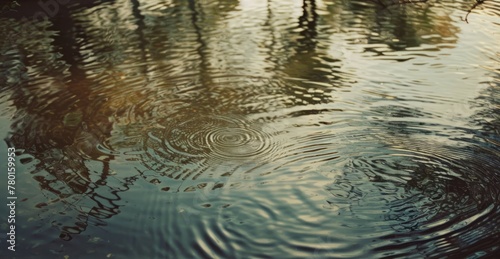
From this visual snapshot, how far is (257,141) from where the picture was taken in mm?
7371

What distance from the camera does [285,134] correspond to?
297 inches

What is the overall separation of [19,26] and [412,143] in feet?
34.5

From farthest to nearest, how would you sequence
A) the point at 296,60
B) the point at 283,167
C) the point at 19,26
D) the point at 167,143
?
1. the point at 19,26
2. the point at 296,60
3. the point at 167,143
4. the point at 283,167

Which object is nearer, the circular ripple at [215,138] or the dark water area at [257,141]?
the dark water area at [257,141]

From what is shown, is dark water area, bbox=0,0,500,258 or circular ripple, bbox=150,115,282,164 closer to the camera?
dark water area, bbox=0,0,500,258

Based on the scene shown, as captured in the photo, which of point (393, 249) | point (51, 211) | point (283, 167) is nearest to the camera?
point (393, 249)

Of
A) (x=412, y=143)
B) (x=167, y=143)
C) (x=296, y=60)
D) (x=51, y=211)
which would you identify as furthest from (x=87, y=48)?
(x=412, y=143)

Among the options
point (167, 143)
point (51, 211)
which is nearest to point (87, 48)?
point (167, 143)

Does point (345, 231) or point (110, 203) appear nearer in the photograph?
point (345, 231)

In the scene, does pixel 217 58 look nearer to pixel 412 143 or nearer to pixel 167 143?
pixel 167 143

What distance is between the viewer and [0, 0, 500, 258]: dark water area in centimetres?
554

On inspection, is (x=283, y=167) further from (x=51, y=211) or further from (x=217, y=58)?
(x=217, y=58)

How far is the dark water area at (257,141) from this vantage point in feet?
18.2

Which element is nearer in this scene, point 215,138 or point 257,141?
point 257,141
